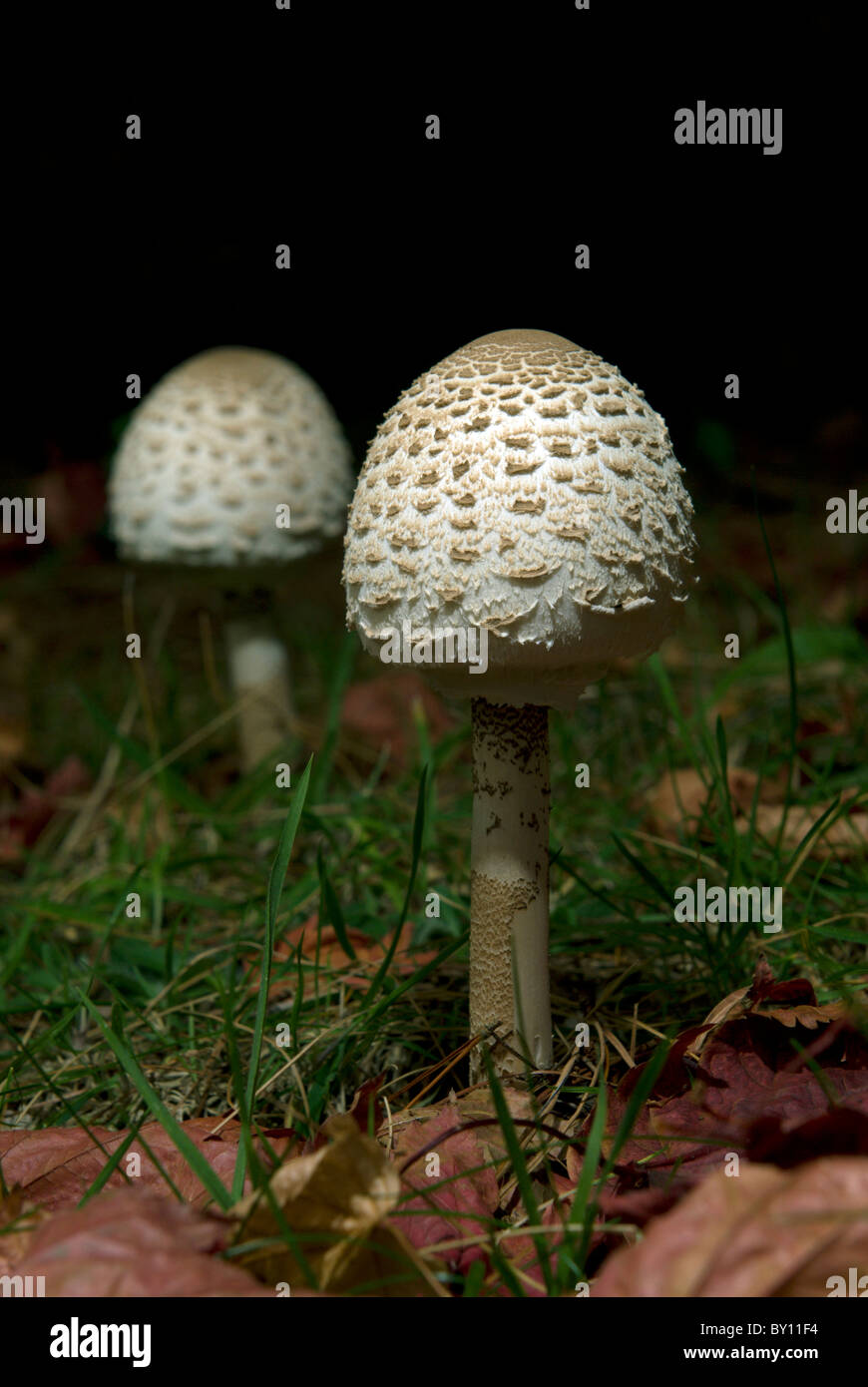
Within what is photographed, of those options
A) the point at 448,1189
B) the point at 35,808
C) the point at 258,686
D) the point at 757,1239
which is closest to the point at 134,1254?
the point at 448,1189

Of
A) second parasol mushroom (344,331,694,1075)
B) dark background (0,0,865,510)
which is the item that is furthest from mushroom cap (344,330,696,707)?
dark background (0,0,865,510)

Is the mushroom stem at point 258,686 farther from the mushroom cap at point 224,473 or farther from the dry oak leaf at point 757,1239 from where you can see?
the dry oak leaf at point 757,1239

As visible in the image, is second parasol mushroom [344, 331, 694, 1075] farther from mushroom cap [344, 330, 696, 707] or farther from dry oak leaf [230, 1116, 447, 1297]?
dry oak leaf [230, 1116, 447, 1297]

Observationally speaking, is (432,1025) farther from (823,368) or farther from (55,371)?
(823,368)

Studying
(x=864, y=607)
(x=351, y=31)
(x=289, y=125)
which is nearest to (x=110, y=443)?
(x=289, y=125)

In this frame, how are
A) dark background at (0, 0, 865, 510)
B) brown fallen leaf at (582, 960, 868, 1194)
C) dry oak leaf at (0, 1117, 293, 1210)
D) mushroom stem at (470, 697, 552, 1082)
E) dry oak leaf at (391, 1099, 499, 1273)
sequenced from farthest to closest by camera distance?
Result: 1. dark background at (0, 0, 865, 510)
2. mushroom stem at (470, 697, 552, 1082)
3. dry oak leaf at (0, 1117, 293, 1210)
4. brown fallen leaf at (582, 960, 868, 1194)
5. dry oak leaf at (391, 1099, 499, 1273)

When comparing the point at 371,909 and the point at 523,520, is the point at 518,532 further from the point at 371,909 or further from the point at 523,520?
the point at 371,909
